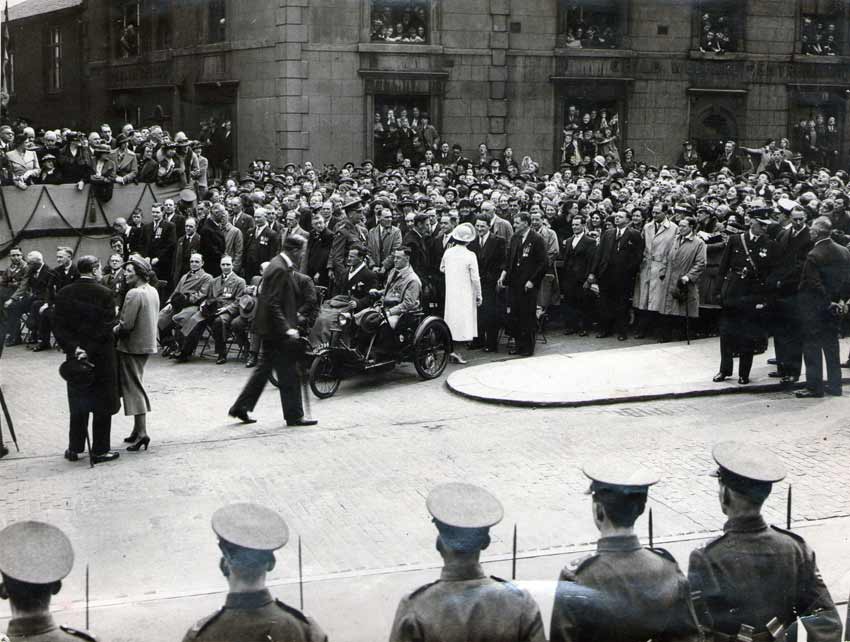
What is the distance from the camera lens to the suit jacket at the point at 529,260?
14.1 metres

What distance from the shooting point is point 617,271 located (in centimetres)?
1493

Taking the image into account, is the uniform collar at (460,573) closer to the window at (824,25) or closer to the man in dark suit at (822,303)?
the man in dark suit at (822,303)

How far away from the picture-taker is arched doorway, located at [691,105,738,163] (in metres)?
23.3

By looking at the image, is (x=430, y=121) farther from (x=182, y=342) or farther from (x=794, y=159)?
(x=182, y=342)

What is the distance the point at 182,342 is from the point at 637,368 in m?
5.72

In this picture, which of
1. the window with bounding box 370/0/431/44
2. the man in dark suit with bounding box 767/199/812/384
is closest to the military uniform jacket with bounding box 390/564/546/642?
the man in dark suit with bounding box 767/199/812/384

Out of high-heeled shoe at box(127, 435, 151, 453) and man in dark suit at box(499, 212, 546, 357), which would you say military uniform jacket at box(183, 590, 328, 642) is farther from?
man in dark suit at box(499, 212, 546, 357)

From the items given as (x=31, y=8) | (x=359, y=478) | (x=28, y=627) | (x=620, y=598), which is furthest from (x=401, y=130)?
(x=28, y=627)

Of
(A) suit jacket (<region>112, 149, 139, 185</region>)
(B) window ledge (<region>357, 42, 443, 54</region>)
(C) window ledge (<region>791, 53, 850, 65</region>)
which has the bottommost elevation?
(A) suit jacket (<region>112, 149, 139, 185</region>)

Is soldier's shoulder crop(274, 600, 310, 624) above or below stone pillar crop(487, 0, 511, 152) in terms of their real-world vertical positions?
below

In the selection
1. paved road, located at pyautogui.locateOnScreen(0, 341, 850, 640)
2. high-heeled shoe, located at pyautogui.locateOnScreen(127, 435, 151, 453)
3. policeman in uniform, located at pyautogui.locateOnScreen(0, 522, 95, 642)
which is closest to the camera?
policeman in uniform, located at pyautogui.locateOnScreen(0, 522, 95, 642)

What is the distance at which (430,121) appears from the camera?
2266 cm

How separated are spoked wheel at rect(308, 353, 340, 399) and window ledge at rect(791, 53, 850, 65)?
35.4 ft

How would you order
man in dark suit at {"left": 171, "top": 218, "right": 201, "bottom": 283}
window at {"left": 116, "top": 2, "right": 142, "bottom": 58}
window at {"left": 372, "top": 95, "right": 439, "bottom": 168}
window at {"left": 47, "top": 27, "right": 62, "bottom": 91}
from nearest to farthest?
man in dark suit at {"left": 171, "top": 218, "right": 201, "bottom": 283} < window at {"left": 116, "top": 2, "right": 142, "bottom": 58} < window at {"left": 47, "top": 27, "right": 62, "bottom": 91} < window at {"left": 372, "top": 95, "right": 439, "bottom": 168}
